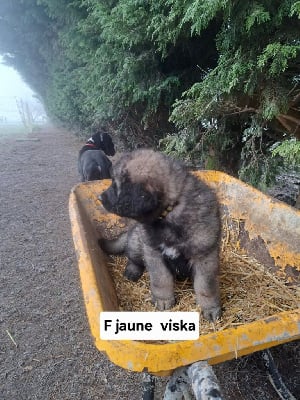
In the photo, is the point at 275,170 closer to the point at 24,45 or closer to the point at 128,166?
the point at 128,166

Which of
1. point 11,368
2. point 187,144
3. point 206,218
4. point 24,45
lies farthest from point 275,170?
point 24,45

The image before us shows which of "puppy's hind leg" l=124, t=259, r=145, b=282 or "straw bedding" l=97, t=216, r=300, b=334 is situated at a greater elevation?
"puppy's hind leg" l=124, t=259, r=145, b=282

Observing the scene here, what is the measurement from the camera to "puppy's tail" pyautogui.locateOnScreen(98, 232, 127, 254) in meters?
2.29

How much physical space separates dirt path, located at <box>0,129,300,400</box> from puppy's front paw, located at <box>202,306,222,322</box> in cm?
60

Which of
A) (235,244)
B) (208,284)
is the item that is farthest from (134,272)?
(235,244)

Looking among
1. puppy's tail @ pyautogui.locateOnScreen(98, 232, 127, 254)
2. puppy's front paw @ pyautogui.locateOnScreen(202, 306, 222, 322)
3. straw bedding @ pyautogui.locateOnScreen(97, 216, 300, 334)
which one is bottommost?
straw bedding @ pyautogui.locateOnScreen(97, 216, 300, 334)

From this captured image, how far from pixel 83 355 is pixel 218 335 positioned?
162cm

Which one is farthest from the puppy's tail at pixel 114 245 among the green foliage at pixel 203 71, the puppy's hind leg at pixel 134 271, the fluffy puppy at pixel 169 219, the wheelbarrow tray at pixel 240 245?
the green foliage at pixel 203 71

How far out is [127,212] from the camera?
1.53m

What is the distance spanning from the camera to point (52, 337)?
2.56 meters

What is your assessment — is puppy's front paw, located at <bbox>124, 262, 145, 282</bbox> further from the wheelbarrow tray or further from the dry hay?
the wheelbarrow tray

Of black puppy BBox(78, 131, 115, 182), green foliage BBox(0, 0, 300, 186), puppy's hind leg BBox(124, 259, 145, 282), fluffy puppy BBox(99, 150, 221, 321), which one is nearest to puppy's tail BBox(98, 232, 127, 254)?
puppy's hind leg BBox(124, 259, 145, 282)

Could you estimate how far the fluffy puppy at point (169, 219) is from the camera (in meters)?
1.57

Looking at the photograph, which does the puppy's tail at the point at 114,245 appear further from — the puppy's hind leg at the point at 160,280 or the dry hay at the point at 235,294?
the puppy's hind leg at the point at 160,280
